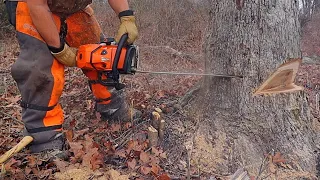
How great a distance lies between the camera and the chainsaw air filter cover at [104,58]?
257 cm

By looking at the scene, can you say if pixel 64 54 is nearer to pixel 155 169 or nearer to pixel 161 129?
pixel 161 129

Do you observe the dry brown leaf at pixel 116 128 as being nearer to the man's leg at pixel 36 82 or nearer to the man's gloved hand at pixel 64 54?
the man's leg at pixel 36 82

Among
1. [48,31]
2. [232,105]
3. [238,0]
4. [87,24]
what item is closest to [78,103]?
[87,24]

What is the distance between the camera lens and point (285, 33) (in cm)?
→ 238

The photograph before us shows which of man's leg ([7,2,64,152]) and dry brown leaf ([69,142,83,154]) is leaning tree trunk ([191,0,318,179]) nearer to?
dry brown leaf ([69,142,83,154])

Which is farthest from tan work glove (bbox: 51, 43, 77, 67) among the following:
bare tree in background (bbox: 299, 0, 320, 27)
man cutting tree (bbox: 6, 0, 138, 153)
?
bare tree in background (bbox: 299, 0, 320, 27)

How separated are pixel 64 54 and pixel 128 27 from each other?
22.7 inches

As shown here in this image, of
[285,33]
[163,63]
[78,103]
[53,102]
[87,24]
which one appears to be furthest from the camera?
[163,63]

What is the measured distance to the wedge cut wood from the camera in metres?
2.39

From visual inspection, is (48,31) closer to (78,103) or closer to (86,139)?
(86,139)

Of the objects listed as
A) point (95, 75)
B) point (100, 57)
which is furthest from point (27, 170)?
point (95, 75)

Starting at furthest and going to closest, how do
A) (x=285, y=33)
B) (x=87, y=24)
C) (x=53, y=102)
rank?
1. (x=87, y=24)
2. (x=53, y=102)
3. (x=285, y=33)

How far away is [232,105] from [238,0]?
2.59 ft

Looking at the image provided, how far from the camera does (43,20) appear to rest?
2.36m
